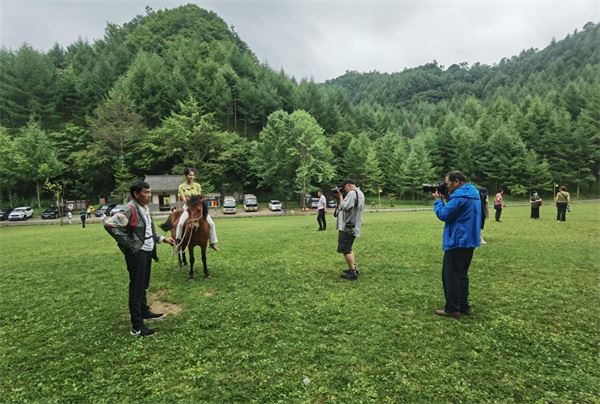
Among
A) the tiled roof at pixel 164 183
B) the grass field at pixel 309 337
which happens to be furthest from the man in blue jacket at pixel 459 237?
the tiled roof at pixel 164 183

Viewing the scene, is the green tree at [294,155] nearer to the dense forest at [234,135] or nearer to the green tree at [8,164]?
the dense forest at [234,135]

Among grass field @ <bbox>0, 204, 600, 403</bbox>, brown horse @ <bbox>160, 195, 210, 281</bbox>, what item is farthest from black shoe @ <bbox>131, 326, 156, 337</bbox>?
brown horse @ <bbox>160, 195, 210, 281</bbox>

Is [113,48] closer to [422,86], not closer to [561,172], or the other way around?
[561,172]

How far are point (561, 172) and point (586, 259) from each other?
195 ft

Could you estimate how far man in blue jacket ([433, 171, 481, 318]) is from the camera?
5082 mm

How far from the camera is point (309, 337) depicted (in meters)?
4.64

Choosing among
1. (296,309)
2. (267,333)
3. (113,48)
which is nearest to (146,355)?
(267,333)

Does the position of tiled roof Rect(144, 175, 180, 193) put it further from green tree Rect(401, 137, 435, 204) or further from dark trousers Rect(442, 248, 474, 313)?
dark trousers Rect(442, 248, 474, 313)

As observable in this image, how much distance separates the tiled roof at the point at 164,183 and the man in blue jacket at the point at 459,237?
44096 millimetres

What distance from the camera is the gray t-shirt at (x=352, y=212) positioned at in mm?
7316

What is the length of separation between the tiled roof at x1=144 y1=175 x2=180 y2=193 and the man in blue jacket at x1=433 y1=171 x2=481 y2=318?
145 ft

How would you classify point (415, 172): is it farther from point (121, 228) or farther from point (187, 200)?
point (121, 228)

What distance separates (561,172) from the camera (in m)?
54.7

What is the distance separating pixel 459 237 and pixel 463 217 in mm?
334
